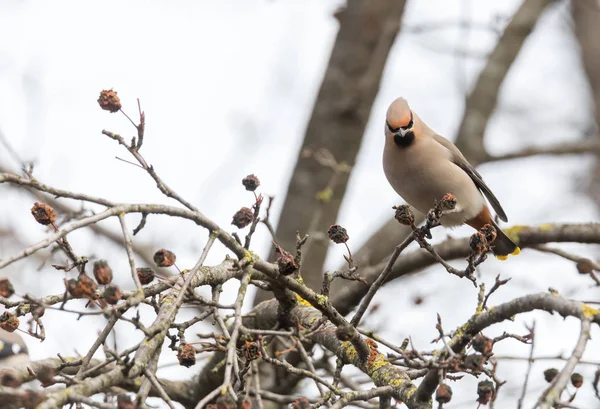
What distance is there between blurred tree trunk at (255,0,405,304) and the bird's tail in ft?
4.55

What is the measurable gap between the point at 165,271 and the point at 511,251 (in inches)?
92.2

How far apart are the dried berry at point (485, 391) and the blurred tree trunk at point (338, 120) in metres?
3.26

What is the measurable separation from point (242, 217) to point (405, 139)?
1.59 m

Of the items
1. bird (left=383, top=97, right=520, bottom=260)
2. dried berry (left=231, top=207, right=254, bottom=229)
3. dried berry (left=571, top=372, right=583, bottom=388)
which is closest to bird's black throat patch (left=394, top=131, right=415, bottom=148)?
bird (left=383, top=97, right=520, bottom=260)

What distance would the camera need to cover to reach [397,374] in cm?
291

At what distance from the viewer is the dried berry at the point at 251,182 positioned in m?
2.91

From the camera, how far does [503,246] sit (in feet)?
14.9

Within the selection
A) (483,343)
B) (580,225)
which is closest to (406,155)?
(580,225)

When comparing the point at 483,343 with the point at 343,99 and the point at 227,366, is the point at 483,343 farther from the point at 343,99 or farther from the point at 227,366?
the point at 343,99

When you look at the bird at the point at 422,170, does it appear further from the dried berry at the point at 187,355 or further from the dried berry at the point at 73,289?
the dried berry at the point at 73,289

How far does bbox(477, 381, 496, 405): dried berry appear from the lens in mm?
2330

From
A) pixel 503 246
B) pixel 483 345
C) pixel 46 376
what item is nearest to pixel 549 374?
pixel 483 345

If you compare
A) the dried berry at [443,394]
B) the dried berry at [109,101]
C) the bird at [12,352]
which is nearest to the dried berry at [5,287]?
the dried berry at [109,101]

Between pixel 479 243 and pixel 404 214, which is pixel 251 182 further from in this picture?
pixel 479 243
